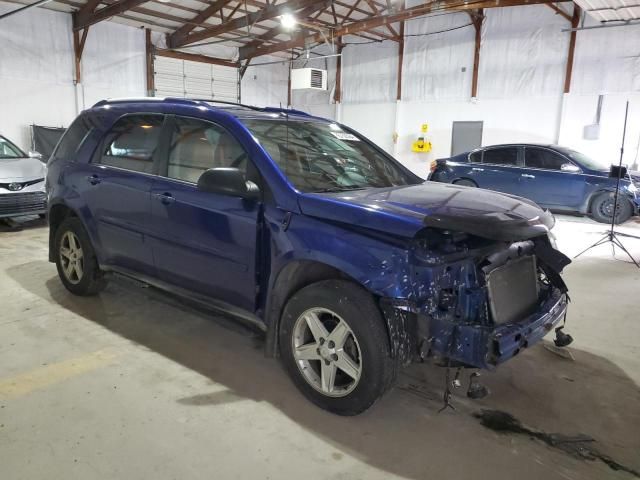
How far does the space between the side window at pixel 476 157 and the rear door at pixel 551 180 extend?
2.73 ft

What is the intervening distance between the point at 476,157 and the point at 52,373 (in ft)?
28.0

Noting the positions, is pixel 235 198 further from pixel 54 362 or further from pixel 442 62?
pixel 442 62

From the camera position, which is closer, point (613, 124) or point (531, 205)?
point (531, 205)

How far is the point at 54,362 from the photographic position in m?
2.93

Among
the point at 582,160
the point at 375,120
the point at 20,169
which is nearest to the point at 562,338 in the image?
the point at 582,160

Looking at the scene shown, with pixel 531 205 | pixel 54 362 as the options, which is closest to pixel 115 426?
pixel 54 362

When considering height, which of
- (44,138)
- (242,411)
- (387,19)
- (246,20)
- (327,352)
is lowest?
(242,411)

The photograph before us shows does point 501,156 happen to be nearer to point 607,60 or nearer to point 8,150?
point 607,60

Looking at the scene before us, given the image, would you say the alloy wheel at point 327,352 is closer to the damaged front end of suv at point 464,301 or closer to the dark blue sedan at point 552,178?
the damaged front end of suv at point 464,301

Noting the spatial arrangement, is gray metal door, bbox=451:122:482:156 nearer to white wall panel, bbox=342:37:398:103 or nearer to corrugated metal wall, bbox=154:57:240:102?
white wall panel, bbox=342:37:398:103

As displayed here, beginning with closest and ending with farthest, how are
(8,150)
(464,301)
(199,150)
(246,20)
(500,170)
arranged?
(464,301)
(199,150)
(8,150)
(500,170)
(246,20)

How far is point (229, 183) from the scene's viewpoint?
8.25 feet

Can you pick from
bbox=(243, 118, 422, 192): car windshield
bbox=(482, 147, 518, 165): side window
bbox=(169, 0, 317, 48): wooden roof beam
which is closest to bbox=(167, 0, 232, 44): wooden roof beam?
bbox=(169, 0, 317, 48): wooden roof beam

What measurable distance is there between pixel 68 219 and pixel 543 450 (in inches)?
144
